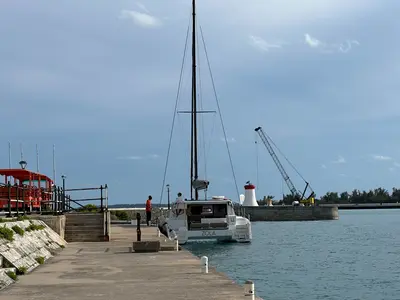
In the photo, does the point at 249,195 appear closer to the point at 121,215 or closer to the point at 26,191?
the point at 121,215

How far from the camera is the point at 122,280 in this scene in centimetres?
1576

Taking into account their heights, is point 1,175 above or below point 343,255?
above

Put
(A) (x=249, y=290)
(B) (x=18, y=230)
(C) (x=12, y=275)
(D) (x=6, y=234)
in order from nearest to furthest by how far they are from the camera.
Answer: (A) (x=249, y=290) < (C) (x=12, y=275) < (D) (x=6, y=234) < (B) (x=18, y=230)

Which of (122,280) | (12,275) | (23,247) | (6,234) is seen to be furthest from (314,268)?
(12,275)

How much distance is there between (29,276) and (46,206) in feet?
71.0

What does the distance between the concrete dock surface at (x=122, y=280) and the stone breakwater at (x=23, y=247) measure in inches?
12.6

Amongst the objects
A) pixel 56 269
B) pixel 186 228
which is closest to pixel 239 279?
pixel 56 269

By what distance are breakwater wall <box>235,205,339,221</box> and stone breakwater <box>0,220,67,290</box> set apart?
7825 cm

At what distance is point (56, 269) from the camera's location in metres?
18.3

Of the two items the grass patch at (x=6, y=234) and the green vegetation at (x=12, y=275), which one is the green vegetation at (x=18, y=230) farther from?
the green vegetation at (x=12, y=275)

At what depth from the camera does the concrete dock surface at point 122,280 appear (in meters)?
13.4

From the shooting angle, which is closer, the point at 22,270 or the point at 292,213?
the point at 22,270

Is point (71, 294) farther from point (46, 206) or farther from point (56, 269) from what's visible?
point (46, 206)

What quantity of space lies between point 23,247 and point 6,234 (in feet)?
4.44
